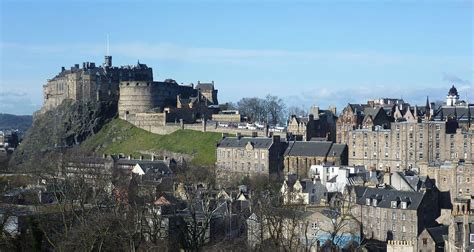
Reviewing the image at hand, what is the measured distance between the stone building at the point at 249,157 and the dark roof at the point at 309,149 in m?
1.28

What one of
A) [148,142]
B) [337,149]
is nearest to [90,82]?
[148,142]

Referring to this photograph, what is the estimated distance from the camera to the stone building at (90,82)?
133750 millimetres

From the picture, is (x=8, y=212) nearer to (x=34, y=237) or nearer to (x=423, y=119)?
(x=34, y=237)

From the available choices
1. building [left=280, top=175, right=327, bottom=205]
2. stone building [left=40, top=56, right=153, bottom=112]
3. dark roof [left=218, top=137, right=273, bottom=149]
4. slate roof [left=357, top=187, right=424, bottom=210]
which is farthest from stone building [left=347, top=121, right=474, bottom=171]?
stone building [left=40, top=56, right=153, bottom=112]

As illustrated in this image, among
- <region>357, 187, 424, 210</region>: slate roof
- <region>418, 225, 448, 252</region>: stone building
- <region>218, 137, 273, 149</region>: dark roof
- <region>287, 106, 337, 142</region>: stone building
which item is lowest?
<region>418, 225, 448, 252</region>: stone building

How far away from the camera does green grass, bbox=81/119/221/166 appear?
357ft

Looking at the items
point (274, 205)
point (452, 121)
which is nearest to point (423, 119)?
point (452, 121)

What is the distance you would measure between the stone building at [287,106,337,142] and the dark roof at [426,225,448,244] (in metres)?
42.4

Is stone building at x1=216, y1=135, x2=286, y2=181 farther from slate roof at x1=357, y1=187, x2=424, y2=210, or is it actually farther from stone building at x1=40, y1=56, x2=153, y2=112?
stone building at x1=40, y1=56, x2=153, y2=112

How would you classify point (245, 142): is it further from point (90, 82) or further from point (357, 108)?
point (90, 82)

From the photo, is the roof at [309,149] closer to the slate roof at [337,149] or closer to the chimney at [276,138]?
the slate roof at [337,149]

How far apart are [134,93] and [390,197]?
235ft

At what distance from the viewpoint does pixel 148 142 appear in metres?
119

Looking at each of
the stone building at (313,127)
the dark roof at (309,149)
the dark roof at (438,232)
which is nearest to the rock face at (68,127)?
the stone building at (313,127)
